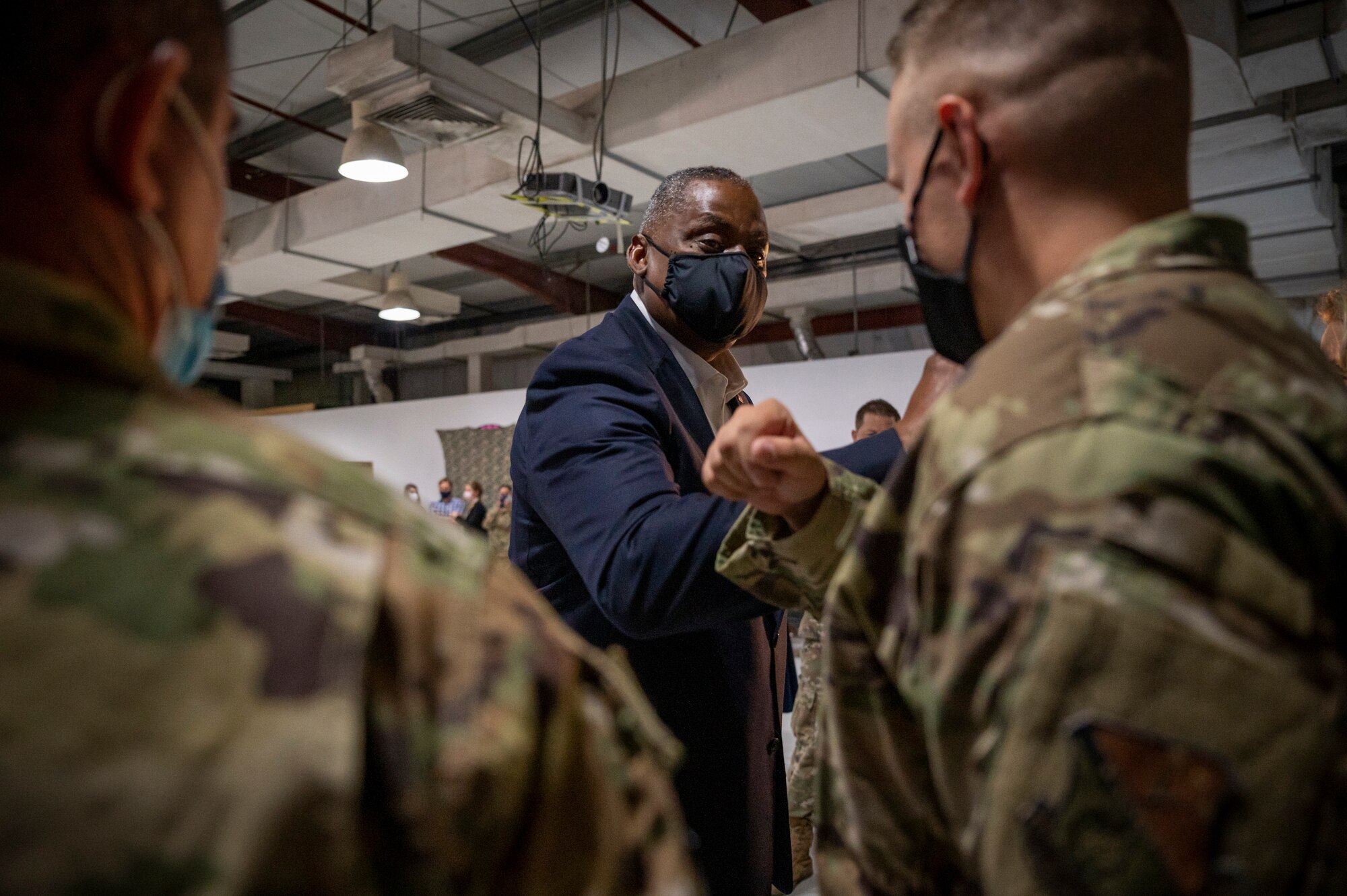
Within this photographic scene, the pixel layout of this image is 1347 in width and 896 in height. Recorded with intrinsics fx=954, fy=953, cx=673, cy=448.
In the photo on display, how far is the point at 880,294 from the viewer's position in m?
9.54

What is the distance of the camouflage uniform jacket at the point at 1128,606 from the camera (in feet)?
2.03

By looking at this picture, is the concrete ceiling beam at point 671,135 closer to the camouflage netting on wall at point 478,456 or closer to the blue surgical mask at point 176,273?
the camouflage netting on wall at point 478,456

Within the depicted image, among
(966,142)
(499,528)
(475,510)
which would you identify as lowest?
(499,528)

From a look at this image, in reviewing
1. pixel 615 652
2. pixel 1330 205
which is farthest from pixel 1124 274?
pixel 1330 205

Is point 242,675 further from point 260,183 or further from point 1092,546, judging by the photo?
point 260,183

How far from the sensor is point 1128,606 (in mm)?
629

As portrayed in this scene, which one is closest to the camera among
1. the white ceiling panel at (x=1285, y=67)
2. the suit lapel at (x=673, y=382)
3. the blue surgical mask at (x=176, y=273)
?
the blue surgical mask at (x=176, y=273)

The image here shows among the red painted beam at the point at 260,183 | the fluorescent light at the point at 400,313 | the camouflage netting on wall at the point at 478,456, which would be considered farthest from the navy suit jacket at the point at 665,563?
the camouflage netting on wall at the point at 478,456

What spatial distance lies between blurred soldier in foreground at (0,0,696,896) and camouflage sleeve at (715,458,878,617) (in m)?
0.56

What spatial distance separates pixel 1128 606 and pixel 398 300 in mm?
8591

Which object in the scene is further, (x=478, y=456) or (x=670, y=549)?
(x=478, y=456)

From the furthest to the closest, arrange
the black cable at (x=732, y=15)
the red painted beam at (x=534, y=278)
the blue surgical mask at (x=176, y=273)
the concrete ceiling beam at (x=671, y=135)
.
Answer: the red painted beam at (x=534, y=278)
the black cable at (x=732, y=15)
the concrete ceiling beam at (x=671, y=135)
the blue surgical mask at (x=176, y=273)

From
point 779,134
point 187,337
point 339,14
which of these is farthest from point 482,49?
point 187,337

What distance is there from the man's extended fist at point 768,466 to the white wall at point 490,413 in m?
5.67
